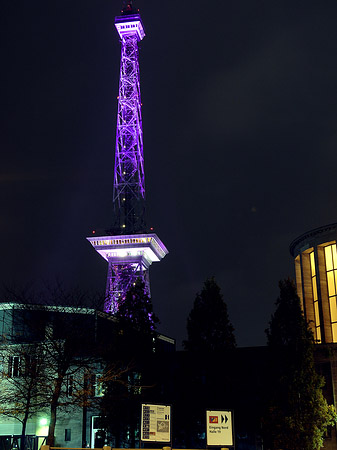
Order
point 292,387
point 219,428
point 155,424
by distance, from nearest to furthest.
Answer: point 155,424 < point 219,428 < point 292,387

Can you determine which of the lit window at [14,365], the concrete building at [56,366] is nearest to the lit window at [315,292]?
the concrete building at [56,366]

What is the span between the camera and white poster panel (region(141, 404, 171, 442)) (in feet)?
63.4

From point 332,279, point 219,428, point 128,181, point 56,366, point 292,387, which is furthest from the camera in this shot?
point 128,181

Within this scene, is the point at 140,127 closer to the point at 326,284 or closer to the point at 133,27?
the point at 133,27

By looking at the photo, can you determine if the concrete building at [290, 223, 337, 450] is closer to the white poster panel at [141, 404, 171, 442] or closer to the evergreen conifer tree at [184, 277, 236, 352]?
the evergreen conifer tree at [184, 277, 236, 352]

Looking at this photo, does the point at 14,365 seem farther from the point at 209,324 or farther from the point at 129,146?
the point at 129,146

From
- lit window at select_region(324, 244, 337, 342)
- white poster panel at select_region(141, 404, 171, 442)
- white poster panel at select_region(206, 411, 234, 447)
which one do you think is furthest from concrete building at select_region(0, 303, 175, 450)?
lit window at select_region(324, 244, 337, 342)

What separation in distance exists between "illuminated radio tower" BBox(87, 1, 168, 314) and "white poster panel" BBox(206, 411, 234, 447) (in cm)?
9657

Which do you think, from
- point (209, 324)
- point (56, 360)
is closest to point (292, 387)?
point (209, 324)

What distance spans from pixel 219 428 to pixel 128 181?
99519 mm

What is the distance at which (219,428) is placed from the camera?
19.9m

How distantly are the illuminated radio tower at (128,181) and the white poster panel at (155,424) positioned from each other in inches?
3810

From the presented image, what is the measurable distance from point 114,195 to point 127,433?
7785 cm

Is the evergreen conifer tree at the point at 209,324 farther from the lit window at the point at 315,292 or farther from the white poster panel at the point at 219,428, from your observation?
the lit window at the point at 315,292
